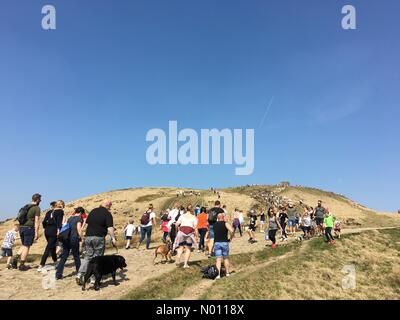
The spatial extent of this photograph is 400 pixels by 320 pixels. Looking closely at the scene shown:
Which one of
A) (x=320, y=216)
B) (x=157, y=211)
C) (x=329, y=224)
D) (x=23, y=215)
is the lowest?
(x=157, y=211)

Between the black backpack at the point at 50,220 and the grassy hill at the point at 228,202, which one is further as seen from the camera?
the grassy hill at the point at 228,202

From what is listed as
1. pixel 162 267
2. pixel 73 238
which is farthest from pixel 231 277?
pixel 73 238

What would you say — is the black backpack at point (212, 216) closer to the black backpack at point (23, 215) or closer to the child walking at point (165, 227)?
the child walking at point (165, 227)

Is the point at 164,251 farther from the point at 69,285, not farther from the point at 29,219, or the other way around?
the point at 29,219

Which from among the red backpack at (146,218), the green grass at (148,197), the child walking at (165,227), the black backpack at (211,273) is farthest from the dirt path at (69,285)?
the green grass at (148,197)

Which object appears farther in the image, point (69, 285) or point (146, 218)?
point (146, 218)

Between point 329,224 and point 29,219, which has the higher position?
point 29,219

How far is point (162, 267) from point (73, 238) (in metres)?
4.35

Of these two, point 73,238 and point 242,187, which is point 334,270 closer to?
point 73,238

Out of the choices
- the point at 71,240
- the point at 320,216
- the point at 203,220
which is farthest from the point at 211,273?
the point at 320,216

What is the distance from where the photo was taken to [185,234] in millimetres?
13953

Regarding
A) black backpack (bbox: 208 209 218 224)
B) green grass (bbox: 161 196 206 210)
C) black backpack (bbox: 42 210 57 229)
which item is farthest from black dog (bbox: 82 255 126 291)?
green grass (bbox: 161 196 206 210)

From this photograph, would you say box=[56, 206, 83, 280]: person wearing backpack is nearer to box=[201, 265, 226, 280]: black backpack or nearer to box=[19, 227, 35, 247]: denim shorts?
box=[19, 227, 35, 247]: denim shorts

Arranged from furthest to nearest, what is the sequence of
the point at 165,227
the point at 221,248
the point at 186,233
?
the point at 165,227
the point at 186,233
the point at 221,248
